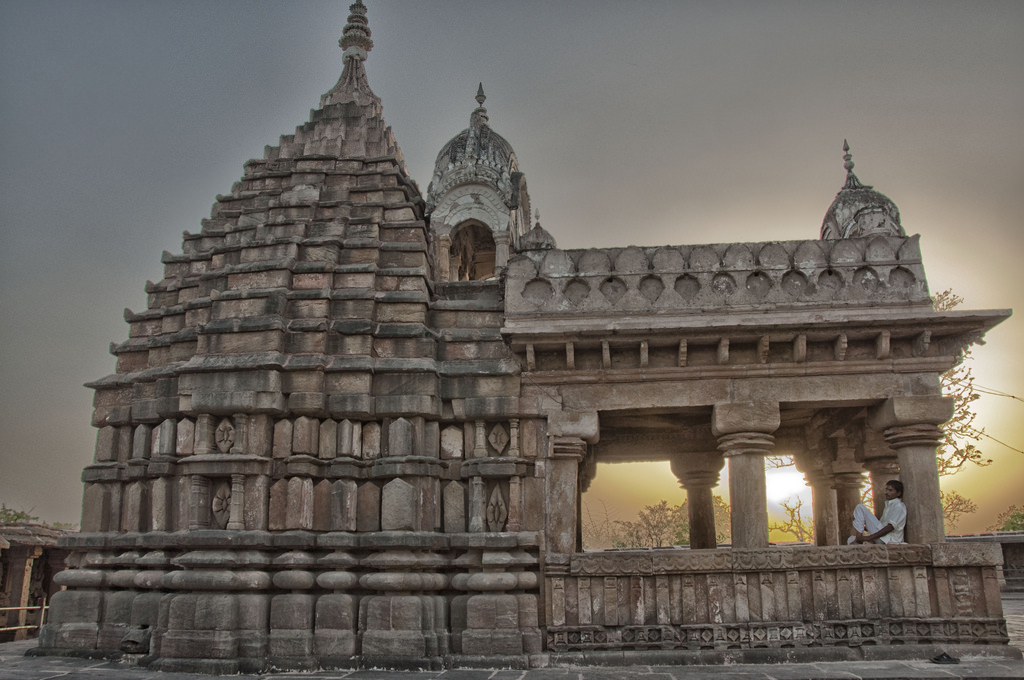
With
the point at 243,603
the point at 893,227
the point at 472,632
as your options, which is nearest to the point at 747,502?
the point at 472,632

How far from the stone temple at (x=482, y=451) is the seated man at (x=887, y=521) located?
0.15 m

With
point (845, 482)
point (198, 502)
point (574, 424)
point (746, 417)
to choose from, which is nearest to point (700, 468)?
point (845, 482)

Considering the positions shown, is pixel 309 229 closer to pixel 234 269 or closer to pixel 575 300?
pixel 234 269

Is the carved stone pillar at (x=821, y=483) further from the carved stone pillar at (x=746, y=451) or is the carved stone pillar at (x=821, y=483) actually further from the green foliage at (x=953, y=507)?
the green foliage at (x=953, y=507)

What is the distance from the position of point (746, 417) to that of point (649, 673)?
334cm

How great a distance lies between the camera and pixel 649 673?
8.38 metres

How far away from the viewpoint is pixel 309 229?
37.6 ft

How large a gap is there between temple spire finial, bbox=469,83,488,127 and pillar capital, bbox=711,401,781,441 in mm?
15024

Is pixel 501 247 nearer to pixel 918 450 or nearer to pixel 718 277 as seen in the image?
pixel 718 277

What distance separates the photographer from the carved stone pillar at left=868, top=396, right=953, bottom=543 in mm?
9523

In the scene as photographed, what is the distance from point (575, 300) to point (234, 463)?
479 cm

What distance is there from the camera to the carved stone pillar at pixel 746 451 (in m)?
9.76

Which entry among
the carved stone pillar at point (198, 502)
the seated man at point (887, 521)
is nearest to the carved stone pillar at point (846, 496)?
the seated man at point (887, 521)

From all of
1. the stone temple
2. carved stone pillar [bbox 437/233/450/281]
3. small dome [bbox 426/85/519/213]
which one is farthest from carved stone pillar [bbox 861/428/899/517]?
small dome [bbox 426/85/519/213]
